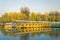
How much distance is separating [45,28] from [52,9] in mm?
508

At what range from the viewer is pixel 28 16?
315 centimetres

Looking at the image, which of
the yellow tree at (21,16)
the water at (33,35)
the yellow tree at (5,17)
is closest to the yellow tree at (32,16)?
the yellow tree at (21,16)

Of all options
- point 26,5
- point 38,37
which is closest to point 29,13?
point 26,5

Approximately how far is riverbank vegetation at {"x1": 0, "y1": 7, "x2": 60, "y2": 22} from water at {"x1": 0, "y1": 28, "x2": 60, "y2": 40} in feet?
0.98

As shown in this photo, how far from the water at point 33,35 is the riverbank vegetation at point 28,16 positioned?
0.98ft

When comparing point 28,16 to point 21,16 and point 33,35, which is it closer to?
point 21,16

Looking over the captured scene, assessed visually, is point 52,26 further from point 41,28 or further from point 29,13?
point 29,13

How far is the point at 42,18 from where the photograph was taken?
10.5ft

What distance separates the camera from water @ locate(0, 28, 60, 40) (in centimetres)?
310

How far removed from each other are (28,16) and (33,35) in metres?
0.49

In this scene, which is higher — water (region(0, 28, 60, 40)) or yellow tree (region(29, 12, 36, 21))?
yellow tree (region(29, 12, 36, 21))

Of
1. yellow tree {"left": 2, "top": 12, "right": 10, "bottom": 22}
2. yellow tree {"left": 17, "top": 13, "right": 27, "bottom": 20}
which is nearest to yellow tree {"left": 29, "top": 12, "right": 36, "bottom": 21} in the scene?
yellow tree {"left": 17, "top": 13, "right": 27, "bottom": 20}

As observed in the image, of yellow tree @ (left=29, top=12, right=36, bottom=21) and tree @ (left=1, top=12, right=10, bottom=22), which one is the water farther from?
yellow tree @ (left=29, top=12, right=36, bottom=21)

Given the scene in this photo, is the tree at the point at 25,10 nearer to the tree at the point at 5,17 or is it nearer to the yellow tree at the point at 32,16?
the yellow tree at the point at 32,16
